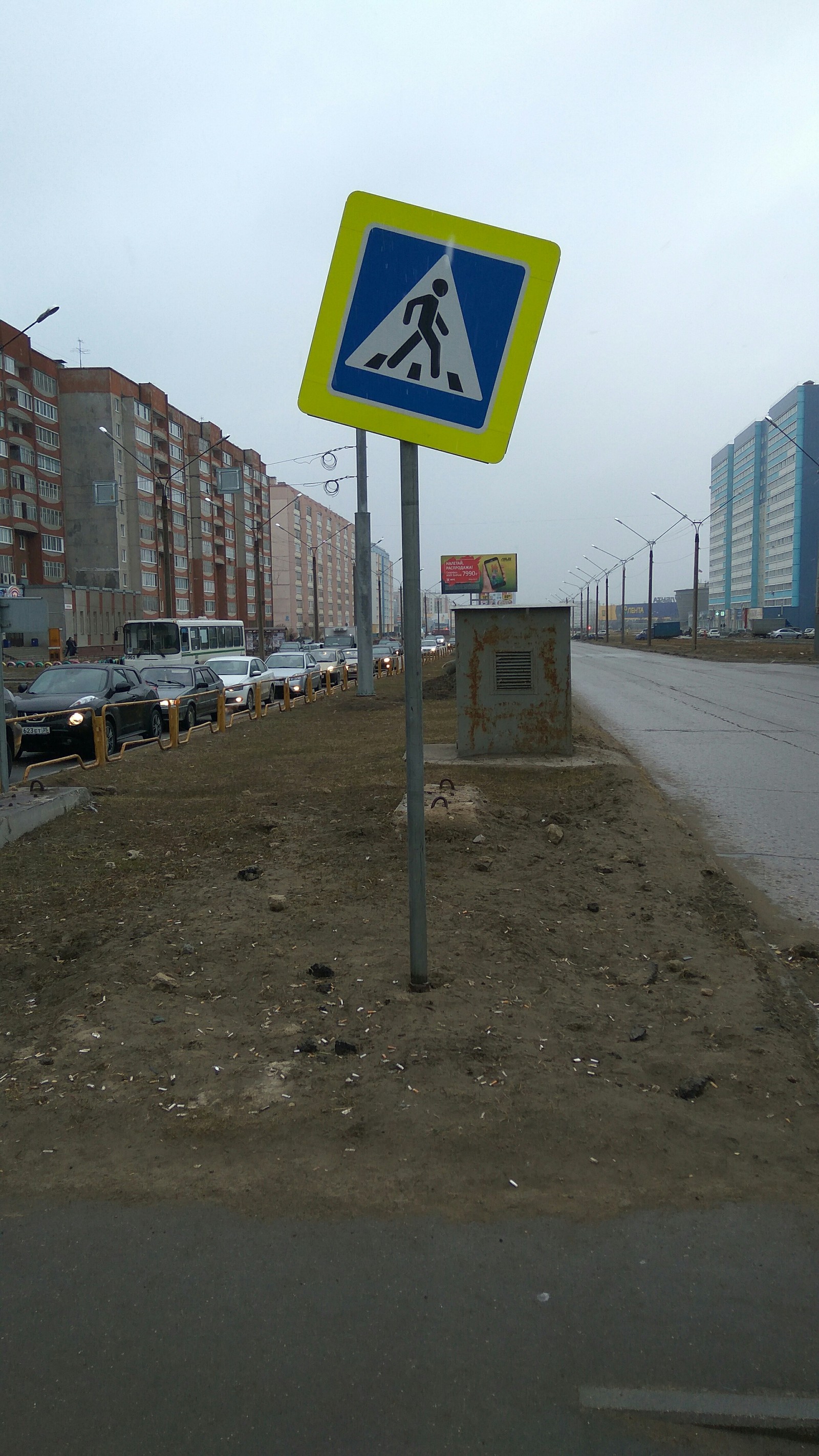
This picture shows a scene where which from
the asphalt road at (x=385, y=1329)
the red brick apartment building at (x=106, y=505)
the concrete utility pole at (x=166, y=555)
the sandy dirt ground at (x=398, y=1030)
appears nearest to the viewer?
the asphalt road at (x=385, y=1329)

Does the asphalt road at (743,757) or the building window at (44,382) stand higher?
the building window at (44,382)

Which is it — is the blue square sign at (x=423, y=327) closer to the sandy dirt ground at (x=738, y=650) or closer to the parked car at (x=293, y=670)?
the parked car at (x=293, y=670)

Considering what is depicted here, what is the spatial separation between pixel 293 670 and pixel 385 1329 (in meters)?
29.1

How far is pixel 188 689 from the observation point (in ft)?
69.2

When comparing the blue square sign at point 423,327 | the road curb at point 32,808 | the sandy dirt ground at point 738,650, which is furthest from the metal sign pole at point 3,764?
the sandy dirt ground at point 738,650

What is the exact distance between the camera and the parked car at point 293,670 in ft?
96.4

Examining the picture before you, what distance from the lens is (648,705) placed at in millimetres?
22922

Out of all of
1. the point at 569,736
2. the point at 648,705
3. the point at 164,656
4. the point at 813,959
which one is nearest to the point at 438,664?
the point at 164,656

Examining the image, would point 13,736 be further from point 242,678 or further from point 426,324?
point 426,324

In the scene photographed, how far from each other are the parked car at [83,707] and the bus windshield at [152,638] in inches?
628

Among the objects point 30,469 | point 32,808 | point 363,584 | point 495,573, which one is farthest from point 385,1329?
point 495,573

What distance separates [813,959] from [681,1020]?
1.34m

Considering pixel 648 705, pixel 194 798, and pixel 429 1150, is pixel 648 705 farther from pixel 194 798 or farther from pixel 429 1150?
pixel 429 1150

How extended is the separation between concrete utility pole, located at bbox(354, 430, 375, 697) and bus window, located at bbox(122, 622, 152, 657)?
11351 millimetres
